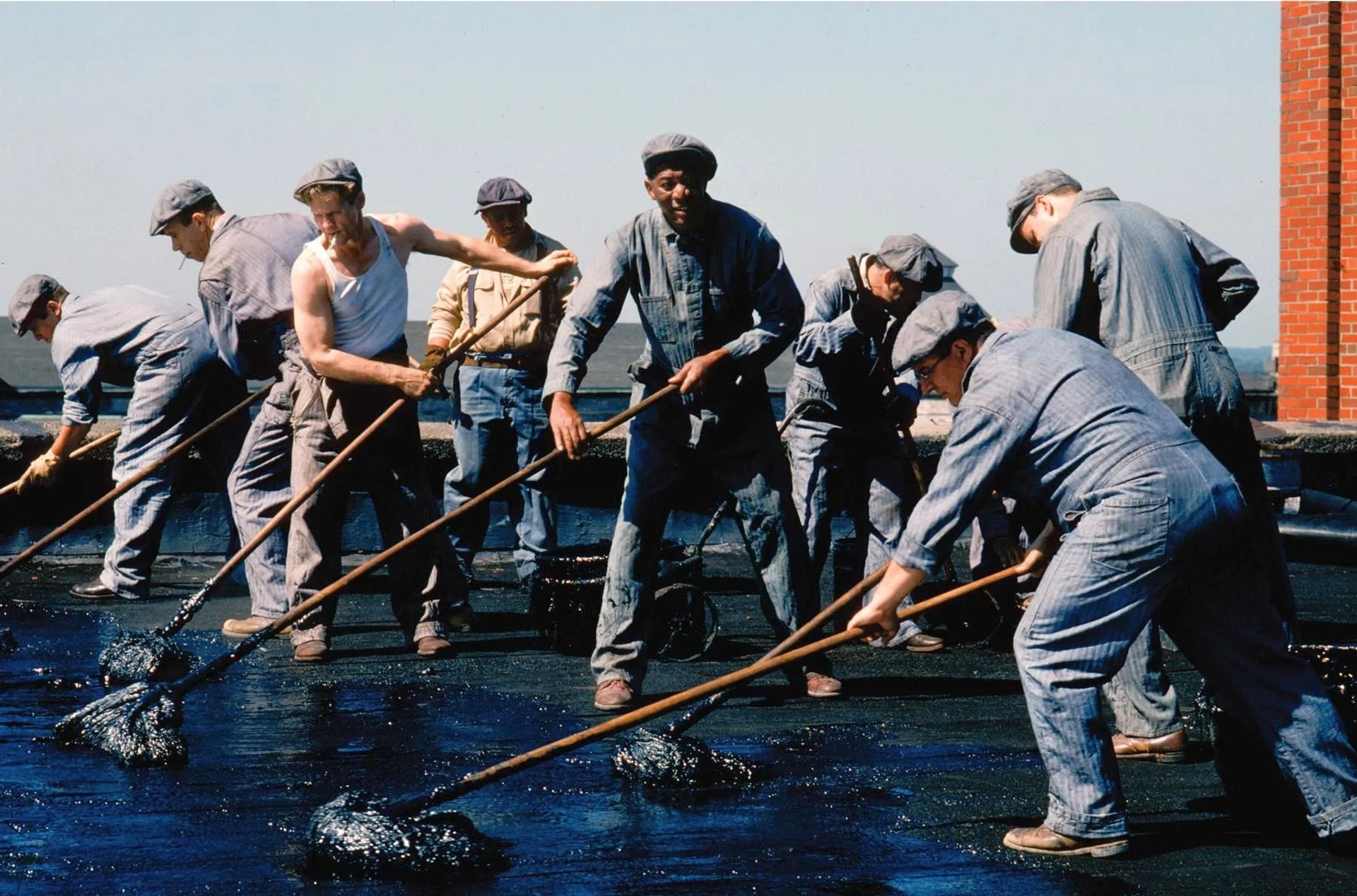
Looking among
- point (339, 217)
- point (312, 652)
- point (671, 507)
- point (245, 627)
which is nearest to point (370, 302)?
point (339, 217)

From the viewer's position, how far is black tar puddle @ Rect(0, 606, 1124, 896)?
442 cm

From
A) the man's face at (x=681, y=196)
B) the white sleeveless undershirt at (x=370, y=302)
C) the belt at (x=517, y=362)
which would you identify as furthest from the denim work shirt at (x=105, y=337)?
the man's face at (x=681, y=196)

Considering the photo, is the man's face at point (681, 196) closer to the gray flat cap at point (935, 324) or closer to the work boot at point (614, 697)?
the work boot at point (614, 697)

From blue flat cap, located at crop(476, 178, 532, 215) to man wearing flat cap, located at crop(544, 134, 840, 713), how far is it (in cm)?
253

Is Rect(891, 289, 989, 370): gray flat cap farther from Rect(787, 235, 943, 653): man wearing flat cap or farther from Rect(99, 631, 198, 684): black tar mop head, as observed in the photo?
Rect(99, 631, 198, 684): black tar mop head

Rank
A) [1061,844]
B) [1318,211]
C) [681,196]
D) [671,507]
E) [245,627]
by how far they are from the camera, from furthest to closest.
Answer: [1318,211]
[245,627]
[671,507]
[681,196]
[1061,844]

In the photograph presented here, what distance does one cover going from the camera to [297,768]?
5.65 m

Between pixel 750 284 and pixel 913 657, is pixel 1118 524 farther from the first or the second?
pixel 913 657

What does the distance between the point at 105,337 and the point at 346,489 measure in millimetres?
2384

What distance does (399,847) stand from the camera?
4512 mm

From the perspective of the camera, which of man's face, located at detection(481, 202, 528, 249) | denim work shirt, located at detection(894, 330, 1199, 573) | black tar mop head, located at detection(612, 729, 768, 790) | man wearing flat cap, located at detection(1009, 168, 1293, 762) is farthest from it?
man's face, located at detection(481, 202, 528, 249)

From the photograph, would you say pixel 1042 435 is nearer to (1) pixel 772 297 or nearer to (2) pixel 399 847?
(2) pixel 399 847

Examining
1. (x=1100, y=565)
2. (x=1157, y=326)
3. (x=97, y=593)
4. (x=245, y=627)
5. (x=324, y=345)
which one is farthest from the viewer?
(x=97, y=593)

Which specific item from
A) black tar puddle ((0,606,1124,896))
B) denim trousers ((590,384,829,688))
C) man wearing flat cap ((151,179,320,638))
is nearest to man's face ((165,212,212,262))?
man wearing flat cap ((151,179,320,638))
